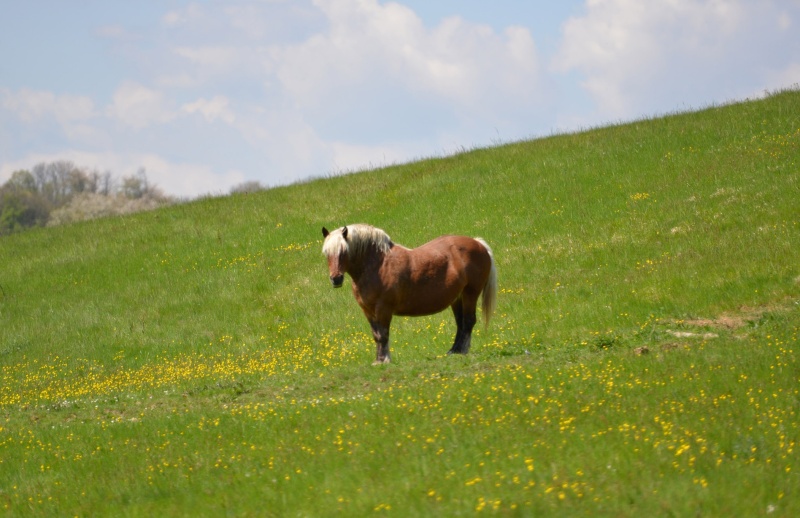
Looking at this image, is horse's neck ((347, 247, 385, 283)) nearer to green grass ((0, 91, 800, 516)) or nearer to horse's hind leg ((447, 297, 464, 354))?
green grass ((0, 91, 800, 516))

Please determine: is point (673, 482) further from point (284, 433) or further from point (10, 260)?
point (10, 260)

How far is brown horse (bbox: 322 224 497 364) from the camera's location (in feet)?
50.0

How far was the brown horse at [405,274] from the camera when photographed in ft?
50.0

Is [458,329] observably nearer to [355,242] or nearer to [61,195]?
[355,242]

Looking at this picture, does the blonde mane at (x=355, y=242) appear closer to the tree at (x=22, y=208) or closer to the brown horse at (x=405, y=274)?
the brown horse at (x=405, y=274)

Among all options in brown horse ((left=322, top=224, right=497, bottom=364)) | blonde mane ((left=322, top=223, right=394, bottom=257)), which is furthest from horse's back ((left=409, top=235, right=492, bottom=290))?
blonde mane ((left=322, top=223, right=394, bottom=257))

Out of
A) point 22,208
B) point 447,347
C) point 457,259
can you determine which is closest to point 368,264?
point 457,259

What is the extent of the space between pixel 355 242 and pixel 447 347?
456 cm

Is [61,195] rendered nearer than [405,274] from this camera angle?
No

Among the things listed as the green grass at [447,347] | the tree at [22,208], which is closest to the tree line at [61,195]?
the tree at [22,208]

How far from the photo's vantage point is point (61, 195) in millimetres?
118312

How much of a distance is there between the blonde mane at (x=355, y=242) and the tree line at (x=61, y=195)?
3061 inches

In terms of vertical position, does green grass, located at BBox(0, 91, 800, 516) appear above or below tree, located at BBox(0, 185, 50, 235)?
below

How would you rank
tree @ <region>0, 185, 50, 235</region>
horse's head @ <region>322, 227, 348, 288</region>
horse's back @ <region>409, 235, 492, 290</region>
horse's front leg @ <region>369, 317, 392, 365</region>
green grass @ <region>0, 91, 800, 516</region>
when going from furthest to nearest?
tree @ <region>0, 185, 50, 235</region>, horse's back @ <region>409, 235, 492, 290</region>, horse's front leg @ <region>369, 317, 392, 365</region>, horse's head @ <region>322, 227, 348, 288</region>, green grass @ <region>0, 91, 800, 516</region>
